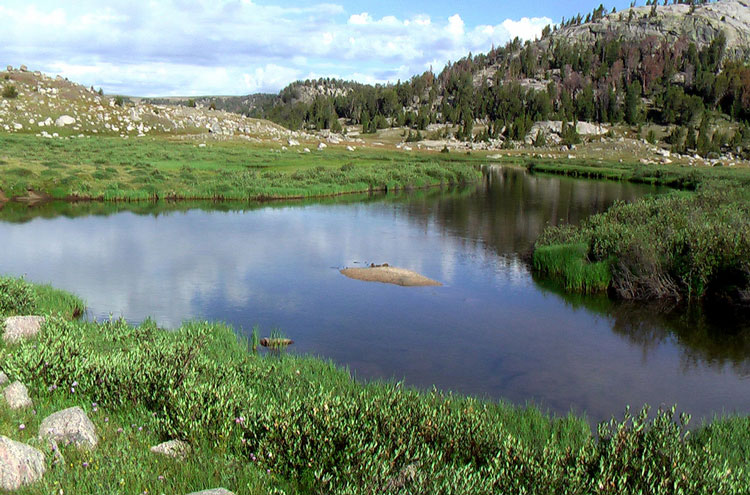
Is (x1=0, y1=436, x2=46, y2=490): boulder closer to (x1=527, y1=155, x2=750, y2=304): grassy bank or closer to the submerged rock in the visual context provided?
the submerged rock

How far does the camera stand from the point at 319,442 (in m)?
7.57

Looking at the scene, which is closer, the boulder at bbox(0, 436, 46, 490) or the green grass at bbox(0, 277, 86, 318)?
the boulder at bbox(0, 436, 46, 490)

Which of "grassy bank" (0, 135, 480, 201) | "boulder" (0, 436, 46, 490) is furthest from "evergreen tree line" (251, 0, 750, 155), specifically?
"boulder" (0, 436, 46, 490)

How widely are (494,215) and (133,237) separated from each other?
22.4 metres

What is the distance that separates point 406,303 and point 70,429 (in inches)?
546

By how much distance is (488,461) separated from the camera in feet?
24.9

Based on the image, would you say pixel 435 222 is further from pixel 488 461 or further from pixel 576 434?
pixel 488 461

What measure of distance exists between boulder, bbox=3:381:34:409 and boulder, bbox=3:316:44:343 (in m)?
3.61

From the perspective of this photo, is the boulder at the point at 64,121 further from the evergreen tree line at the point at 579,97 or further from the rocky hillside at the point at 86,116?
the evergreen tree line at the point at 579,97

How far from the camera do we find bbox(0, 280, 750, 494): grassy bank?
6844 millimetres

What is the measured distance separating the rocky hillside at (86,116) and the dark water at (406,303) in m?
61.1

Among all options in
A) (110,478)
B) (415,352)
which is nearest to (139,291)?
(415,352)

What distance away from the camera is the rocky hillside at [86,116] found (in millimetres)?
91188

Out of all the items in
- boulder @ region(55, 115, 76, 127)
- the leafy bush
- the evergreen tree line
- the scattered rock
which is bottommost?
the leafy bush
